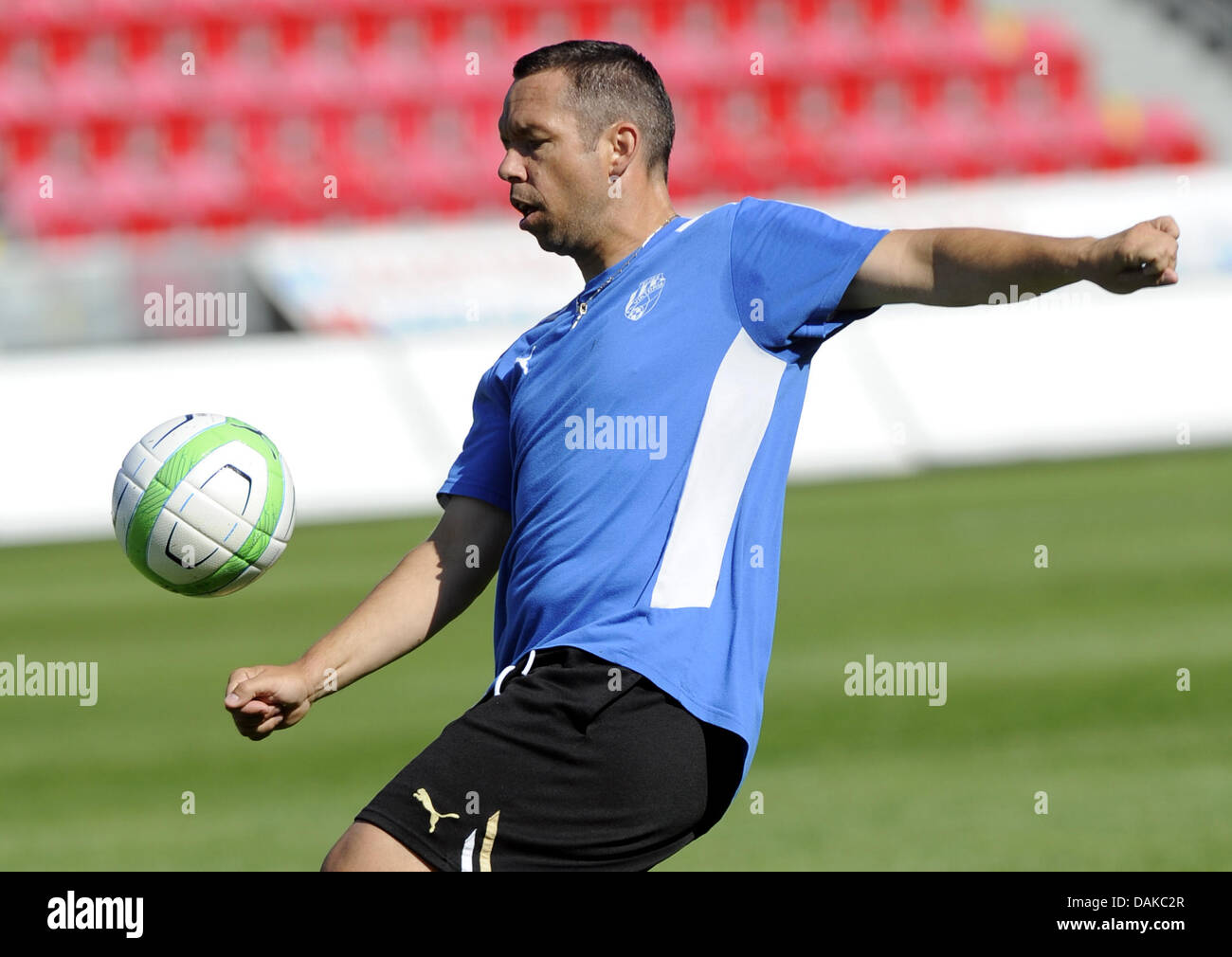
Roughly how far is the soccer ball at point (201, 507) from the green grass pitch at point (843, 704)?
2021 mm

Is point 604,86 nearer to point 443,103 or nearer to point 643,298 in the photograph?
point 643,298

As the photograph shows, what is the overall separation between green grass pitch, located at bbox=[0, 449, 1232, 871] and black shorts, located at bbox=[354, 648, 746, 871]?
251cm

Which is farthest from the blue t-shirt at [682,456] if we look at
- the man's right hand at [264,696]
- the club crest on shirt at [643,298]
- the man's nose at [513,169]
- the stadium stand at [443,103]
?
the stadium stand at [443,103]

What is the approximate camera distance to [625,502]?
3.47m

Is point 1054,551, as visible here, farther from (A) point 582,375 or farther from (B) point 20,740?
(A) point 582,375

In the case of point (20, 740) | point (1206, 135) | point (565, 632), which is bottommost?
point (20, 740)

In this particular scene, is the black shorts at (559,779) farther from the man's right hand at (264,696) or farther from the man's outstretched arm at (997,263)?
the man's outstretched arm at (997,263)

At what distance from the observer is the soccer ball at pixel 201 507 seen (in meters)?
4.10

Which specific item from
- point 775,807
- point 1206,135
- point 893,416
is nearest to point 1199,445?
point 893,416

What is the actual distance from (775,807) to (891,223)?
29.6 feet

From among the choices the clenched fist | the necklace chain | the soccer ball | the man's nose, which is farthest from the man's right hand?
the clenched fist

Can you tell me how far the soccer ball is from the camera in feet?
13.4

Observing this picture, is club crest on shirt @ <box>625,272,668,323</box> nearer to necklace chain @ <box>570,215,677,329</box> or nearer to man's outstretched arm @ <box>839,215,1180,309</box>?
necklace chain @ <box>570,215,677,329</box>

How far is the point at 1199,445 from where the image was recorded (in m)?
14.6
